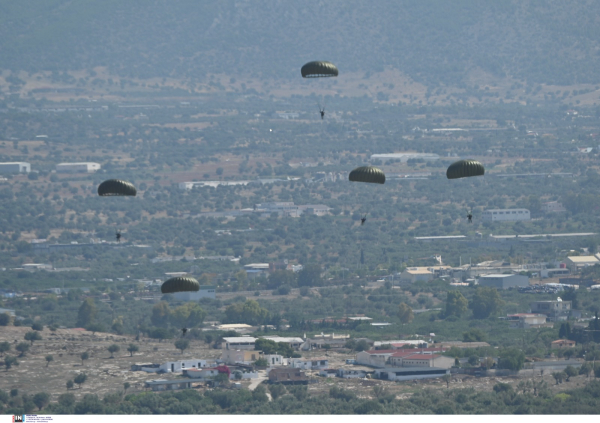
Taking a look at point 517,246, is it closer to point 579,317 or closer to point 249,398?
point 579,317

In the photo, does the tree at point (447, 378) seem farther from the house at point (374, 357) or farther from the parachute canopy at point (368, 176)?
the parachute canopy at point (368, 176)

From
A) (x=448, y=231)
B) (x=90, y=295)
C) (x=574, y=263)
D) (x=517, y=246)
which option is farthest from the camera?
(x=448, y=231)

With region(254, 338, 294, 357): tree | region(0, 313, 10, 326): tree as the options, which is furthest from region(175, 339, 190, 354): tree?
region(0, 313, 10, 326): tree

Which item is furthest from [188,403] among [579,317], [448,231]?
[448,231]

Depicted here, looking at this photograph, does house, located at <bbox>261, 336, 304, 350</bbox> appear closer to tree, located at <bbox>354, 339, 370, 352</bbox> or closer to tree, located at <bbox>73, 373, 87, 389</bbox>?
tree, located at <bbox>354, 339, 370, 352</bbox>

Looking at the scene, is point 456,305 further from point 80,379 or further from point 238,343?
point 80,379

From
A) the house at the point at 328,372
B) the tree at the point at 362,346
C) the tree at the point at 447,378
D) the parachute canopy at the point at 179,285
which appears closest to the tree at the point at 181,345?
the tree at the point at 362,346
